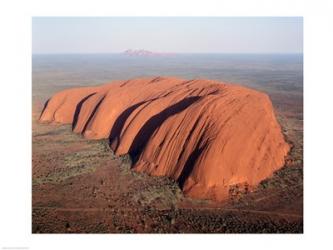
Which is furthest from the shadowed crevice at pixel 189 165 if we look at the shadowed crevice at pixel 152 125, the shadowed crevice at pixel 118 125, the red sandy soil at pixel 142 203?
the shadowed crevice at pixel 118 125

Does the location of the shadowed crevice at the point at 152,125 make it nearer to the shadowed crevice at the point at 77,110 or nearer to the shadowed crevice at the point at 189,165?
the shadowed crevice at the point at 189,165

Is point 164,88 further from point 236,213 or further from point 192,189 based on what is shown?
point 236,213

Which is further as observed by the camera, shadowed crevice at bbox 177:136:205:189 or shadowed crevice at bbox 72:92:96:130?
shadowed crevice at bbox 72:92:96:130

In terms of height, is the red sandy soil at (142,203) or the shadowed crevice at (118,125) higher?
the shadowed crevice at (118,125)

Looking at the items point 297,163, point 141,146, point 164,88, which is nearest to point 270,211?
point 297,163

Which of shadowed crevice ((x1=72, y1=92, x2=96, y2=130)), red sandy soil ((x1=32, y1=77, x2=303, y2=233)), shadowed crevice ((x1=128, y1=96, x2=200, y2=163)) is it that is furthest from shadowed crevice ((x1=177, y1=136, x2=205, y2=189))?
shadowed crevice ((x1=72, y1=92, x2=96, y2=130))

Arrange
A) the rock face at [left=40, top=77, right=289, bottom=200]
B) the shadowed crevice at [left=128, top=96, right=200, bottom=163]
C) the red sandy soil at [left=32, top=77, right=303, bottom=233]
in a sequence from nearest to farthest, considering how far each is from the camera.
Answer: the red sandy soil at [left=32, top=77, right=303, bottom=233]
the rock face at [left=40, top=77, right=289, bottom=200]
the shadowed crevice at [left=128, top=96, right=200, bottom=163]

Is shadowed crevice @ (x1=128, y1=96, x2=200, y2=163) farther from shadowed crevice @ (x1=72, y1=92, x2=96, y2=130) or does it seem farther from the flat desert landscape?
shadowed crevice @ (x1=72, y1=92, x2=96, y2=130)

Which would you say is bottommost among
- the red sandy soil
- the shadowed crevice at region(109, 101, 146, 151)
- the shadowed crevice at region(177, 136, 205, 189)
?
the red sandy soil
